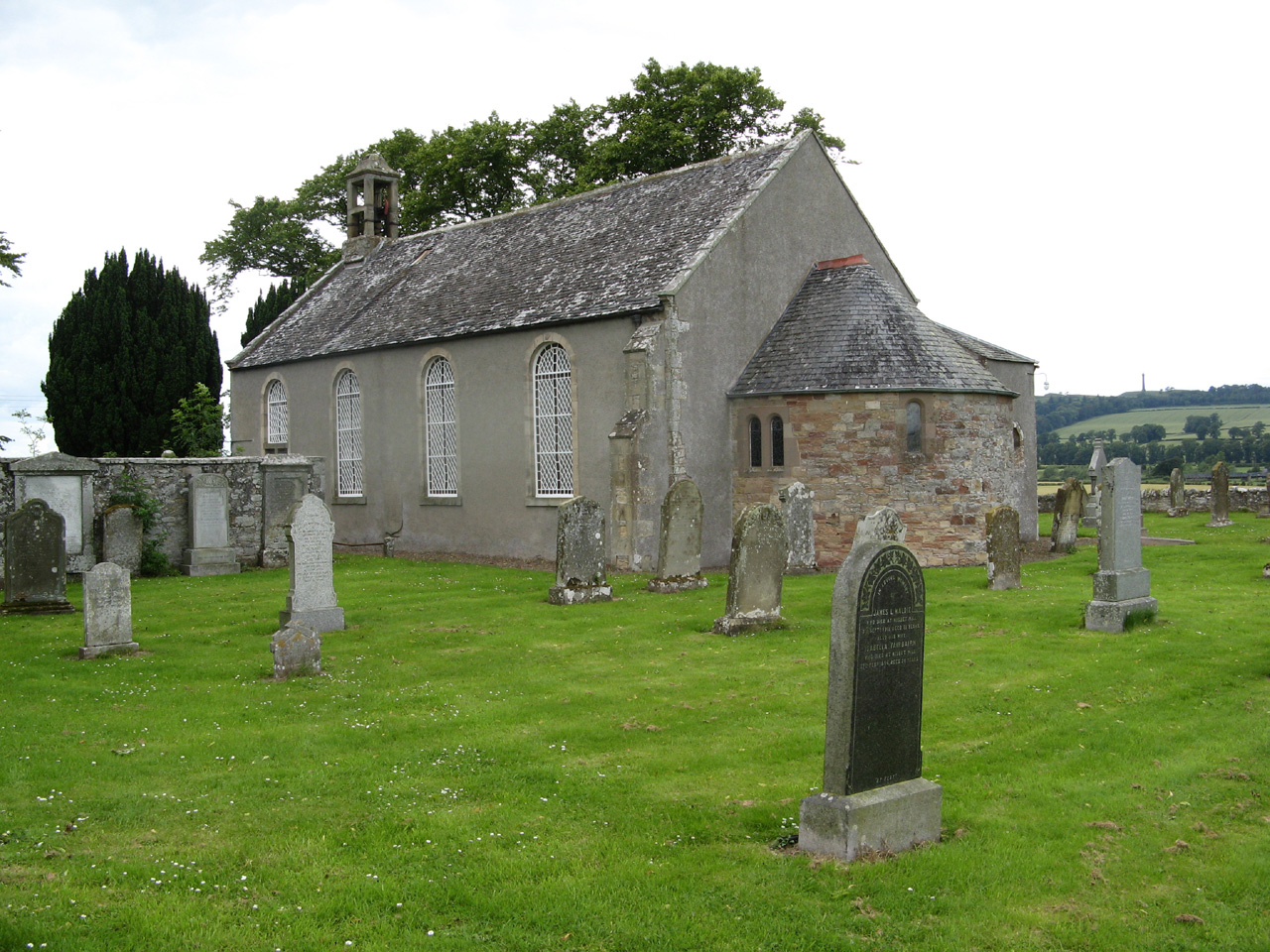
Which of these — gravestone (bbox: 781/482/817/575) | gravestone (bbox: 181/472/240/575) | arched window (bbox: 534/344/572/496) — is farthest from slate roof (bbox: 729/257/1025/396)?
gravestone (bbox: 181/472/240/575)

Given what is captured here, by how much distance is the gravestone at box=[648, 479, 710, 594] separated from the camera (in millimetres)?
17516

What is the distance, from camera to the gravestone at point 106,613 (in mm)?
13023

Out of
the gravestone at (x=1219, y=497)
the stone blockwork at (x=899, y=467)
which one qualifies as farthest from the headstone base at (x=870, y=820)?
the gravestone at (x=1219, y=497)

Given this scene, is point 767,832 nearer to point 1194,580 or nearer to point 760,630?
point 760,630

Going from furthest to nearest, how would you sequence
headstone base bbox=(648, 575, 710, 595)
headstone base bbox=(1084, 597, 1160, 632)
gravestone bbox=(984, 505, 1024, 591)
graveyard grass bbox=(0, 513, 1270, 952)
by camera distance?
headstone base bbox=(648, 575, 710, 595) → gravestone bbox=(984, 505, 1024, 591) → headstone base bbox=(1084, 597, 1160, 632) → graveyard grass bbox=(0, 513, 1270, 952)

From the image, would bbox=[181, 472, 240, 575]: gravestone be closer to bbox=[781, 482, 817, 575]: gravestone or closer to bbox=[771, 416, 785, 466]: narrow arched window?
bbox=[771, 416, 785, 466]: narrow arched window

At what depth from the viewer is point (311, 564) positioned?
46.9 ft

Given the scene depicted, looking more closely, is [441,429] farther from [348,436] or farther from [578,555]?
[578,555]

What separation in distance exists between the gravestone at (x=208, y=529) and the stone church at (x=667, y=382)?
5889 mm

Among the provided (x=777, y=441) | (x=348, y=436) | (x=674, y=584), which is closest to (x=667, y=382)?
(x=777, y=441)

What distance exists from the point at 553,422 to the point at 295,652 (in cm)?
1351

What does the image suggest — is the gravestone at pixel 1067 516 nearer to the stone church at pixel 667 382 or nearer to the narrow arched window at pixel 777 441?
the stone church at pixel 667 382

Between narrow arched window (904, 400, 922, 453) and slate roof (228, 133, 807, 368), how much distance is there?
5.48m

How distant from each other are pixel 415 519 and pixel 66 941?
23.3 m
